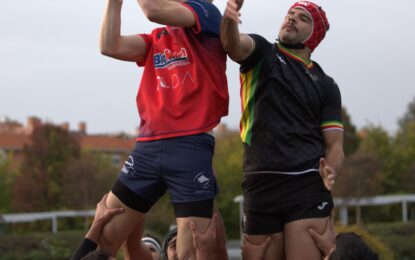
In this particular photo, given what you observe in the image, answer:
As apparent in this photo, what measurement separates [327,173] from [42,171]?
1244 inches

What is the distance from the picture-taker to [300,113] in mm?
4867

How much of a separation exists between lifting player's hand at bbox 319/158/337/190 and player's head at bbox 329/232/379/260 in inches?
26.9

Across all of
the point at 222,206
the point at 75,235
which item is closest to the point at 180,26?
the point at 75,235

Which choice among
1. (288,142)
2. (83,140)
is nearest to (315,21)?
(288,142)

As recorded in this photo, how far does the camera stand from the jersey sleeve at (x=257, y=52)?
15.7 feet

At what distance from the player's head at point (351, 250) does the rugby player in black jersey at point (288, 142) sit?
0.66m

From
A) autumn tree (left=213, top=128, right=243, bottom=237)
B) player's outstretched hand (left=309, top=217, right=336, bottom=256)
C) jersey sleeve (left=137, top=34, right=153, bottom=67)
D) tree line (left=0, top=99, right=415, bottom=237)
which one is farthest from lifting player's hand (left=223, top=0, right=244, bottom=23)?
autumn tree (left=213, top=128, right=243, bottom=237)

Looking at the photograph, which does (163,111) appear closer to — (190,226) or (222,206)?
(190,226)

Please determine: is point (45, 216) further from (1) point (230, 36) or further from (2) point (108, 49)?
(1) point (230, 36)

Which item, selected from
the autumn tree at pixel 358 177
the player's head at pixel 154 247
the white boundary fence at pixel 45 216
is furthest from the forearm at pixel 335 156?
the white boundary fence at pixel 45 216

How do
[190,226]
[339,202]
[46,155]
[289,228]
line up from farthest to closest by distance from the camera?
[46,155] < [339,202] < [289,228] < [190,226]

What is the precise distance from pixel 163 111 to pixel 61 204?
3195 centimetres

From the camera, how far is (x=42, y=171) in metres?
35.2

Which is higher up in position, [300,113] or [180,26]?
[180,26]
